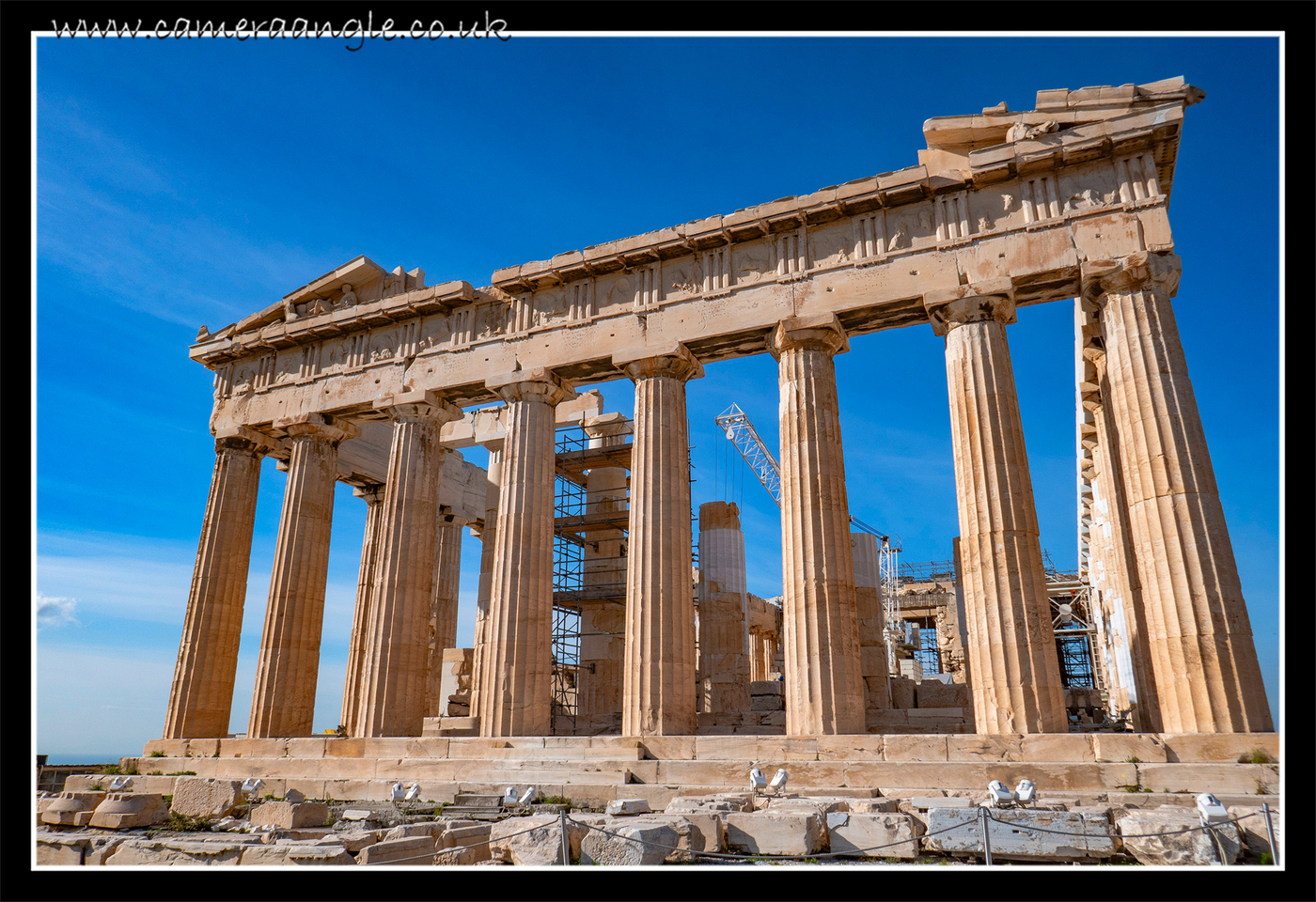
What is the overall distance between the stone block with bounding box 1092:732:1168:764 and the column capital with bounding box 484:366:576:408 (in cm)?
1415

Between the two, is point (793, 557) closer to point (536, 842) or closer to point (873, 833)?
point (873, 833)

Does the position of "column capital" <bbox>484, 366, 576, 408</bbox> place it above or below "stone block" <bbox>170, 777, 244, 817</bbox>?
above

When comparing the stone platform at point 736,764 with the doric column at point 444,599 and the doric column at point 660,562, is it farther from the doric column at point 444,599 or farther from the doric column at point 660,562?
the doric column at point 444,599

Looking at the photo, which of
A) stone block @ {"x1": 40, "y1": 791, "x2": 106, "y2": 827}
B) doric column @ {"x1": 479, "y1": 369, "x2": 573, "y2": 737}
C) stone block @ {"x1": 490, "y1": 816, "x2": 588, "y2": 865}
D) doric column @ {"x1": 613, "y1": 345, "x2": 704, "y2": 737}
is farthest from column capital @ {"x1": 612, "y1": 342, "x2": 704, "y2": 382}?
stone block @ {"x1": 40, "y1": 791, "x2": 106, "y2": 827}

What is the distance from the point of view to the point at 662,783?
1555 centimetres

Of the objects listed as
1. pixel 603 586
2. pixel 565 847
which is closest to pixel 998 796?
pixel 565 847

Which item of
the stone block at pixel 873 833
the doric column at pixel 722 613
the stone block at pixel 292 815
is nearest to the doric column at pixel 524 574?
the stone block at pixel 292 815

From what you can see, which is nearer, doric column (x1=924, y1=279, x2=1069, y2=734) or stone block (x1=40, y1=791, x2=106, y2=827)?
stone block (x1=40, y1=791, x2=106, y2=827)

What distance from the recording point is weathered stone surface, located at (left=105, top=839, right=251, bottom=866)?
31.7 ft

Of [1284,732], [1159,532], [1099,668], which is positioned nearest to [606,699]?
[1159,532]

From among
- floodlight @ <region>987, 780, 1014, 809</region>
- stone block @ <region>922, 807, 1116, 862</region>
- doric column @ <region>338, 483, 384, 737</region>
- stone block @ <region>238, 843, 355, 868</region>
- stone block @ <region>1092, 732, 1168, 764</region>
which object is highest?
doric column @ <region>338, 483, 384, 737</region>

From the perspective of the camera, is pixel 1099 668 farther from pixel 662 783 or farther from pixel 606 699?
pixel 662 783

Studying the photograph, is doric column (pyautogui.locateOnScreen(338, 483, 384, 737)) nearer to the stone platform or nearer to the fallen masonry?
the stone platform
